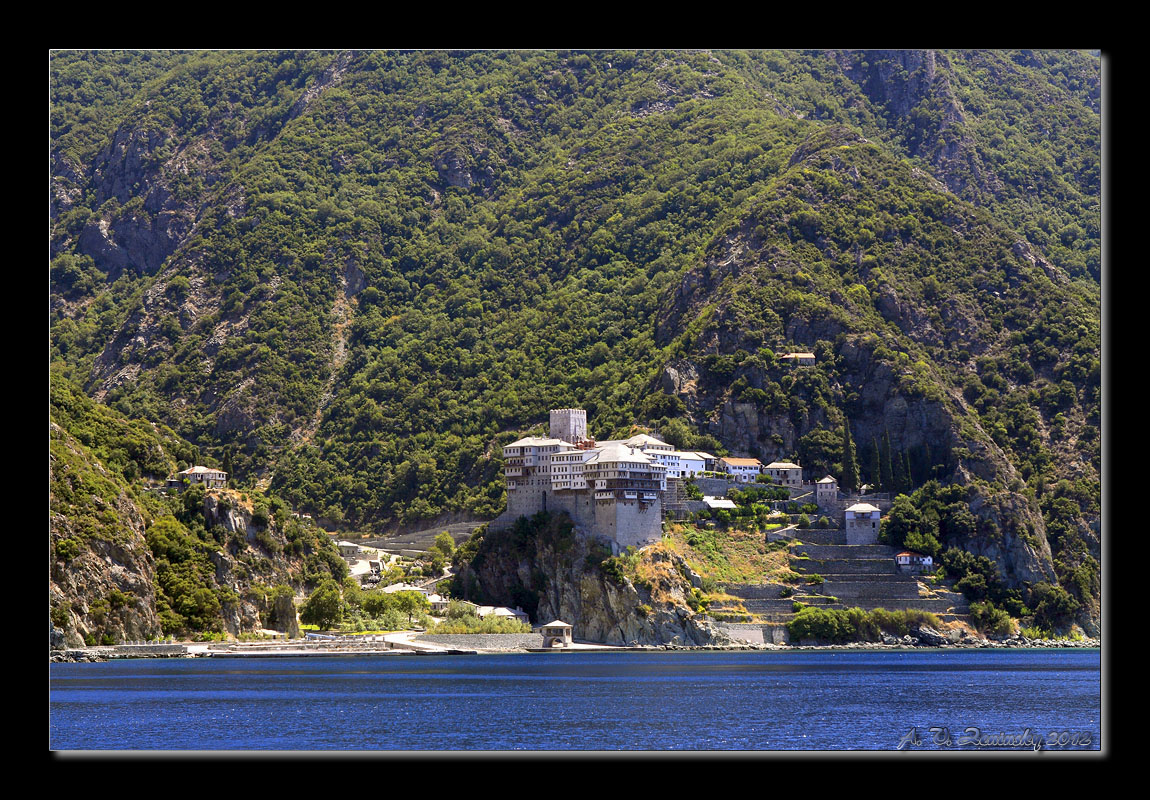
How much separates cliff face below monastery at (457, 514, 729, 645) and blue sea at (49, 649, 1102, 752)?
1263 centimetres

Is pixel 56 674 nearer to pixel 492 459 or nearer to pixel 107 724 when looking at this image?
pixel 107 724

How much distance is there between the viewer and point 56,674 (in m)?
85.4

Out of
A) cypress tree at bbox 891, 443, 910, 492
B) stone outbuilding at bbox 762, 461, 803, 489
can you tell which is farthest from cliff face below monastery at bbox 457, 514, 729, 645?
cypress tree at bbox 891, 443, 910, 492

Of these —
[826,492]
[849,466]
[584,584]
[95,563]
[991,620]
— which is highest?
[849,466]

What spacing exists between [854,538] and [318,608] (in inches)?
1497

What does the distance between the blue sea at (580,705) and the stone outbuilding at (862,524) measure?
22.4 meters

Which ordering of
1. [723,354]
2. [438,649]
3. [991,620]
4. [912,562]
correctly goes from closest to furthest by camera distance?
[438,649]
[991,620]
[912,562]
[723,354]

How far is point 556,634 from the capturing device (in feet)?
374

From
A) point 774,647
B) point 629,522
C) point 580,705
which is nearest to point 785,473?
point 629,522

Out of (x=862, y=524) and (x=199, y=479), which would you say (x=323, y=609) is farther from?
(x=862, y=524)

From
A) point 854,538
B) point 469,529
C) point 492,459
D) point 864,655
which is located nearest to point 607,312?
point 492,459

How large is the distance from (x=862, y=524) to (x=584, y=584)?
21.8 meters

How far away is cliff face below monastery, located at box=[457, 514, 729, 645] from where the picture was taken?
113 meters

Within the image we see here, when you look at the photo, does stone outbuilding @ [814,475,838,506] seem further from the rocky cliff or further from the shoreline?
the rocky cliff
